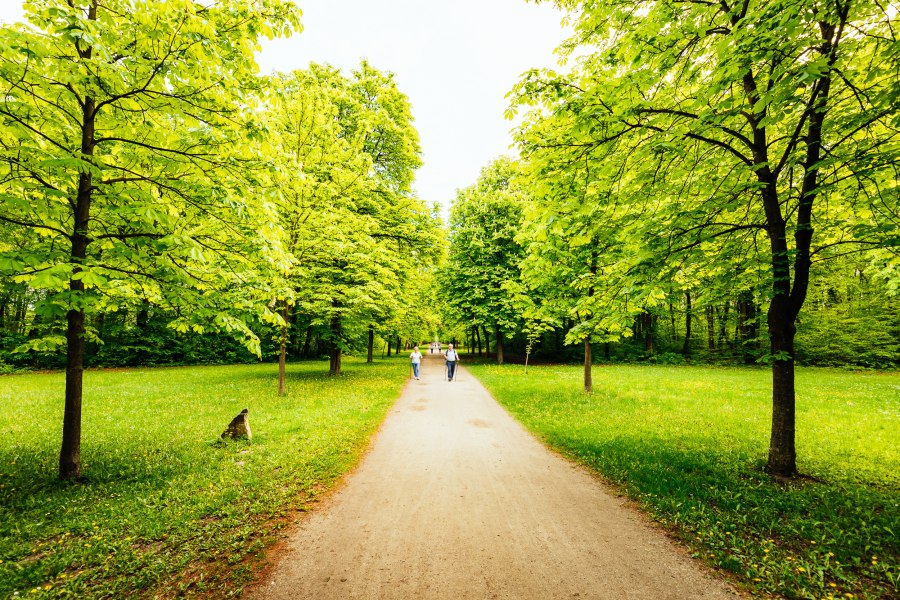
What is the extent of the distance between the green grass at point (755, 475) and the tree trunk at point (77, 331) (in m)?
9.74

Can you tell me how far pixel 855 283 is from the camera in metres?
24.8

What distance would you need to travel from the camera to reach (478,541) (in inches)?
178

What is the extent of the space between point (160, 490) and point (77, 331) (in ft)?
10.2

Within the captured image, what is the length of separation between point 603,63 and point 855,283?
32882 mm

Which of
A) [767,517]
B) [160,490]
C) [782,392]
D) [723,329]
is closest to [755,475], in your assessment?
[782,392]

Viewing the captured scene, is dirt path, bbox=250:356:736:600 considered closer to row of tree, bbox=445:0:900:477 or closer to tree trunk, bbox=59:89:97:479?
row of tree, bbox=445:0:900:477

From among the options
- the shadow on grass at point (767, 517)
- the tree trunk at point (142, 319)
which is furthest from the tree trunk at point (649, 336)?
the tree trunk at point (142, 319)

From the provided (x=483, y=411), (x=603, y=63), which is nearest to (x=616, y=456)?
(x=483, y=411)

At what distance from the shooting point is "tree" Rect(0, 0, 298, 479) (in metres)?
4.40

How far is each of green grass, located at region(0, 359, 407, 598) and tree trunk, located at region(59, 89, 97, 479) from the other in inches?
16.5

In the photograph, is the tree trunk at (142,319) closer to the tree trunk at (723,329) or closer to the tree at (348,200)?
the tree at (348,200)

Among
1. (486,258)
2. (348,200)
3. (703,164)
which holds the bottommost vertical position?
(703,164)

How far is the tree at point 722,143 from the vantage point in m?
4.58

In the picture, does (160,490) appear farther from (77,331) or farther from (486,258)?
(486,258)
